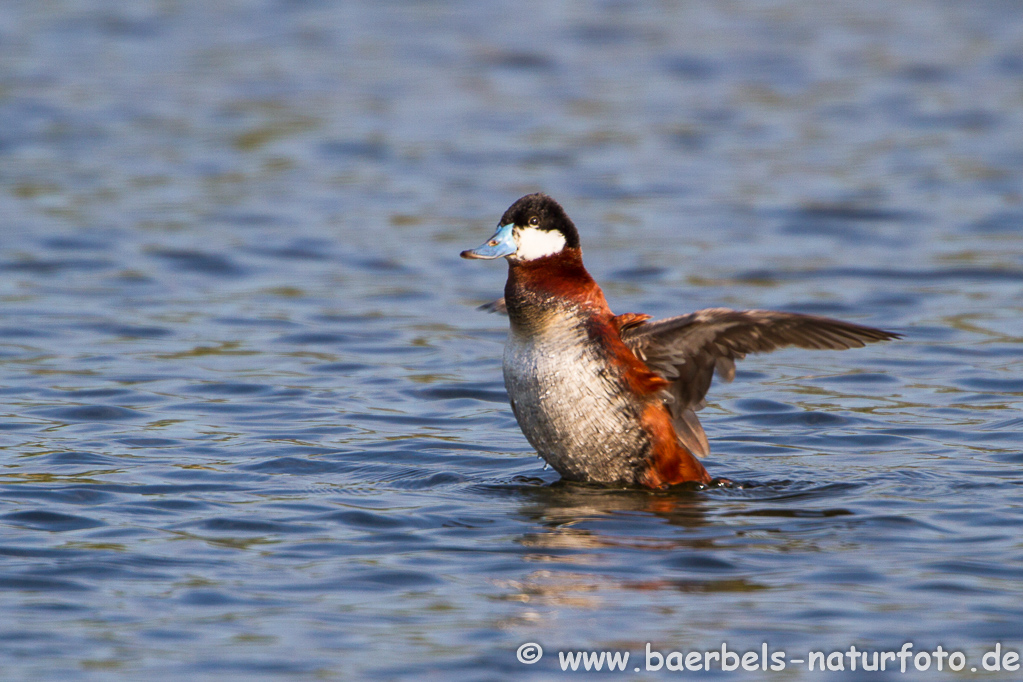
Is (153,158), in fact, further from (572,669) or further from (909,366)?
(572,669)

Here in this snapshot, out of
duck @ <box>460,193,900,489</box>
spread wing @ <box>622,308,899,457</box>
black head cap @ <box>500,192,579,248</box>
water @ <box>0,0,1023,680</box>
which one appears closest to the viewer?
water @ <box>0,0,1023,680</box>

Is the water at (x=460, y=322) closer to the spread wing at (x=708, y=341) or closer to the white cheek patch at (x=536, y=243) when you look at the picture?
the spread wing at (x=708, y=341)

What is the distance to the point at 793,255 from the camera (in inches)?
497

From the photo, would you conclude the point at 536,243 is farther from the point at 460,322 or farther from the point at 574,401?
the point at 460,322

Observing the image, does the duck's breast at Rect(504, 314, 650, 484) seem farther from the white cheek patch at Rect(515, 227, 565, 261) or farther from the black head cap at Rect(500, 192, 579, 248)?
the black head cap at Rect(500, 192, 579, 248)

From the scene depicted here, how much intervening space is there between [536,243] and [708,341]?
0.98 metres

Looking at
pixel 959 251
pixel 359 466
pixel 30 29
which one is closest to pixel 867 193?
pixel 959 251

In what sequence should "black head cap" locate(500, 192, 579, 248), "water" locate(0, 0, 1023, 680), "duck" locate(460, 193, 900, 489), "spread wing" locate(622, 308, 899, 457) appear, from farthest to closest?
"black head cap" locate(500, 192, 579, 248) < "duck" locate(460, 193, 900, 489) < "spread wing" locate(622, 308, 899, 457) < "water" locate(0, 0, 1023, 680)

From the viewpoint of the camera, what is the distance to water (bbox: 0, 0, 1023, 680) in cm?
557

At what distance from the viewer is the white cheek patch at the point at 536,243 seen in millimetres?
7246

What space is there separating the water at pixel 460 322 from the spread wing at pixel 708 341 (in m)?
0.47

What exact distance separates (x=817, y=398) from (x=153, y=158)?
869 cm

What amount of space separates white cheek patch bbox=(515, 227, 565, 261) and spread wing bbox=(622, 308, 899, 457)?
555mm

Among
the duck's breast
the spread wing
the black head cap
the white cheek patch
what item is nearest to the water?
the duck's breast
